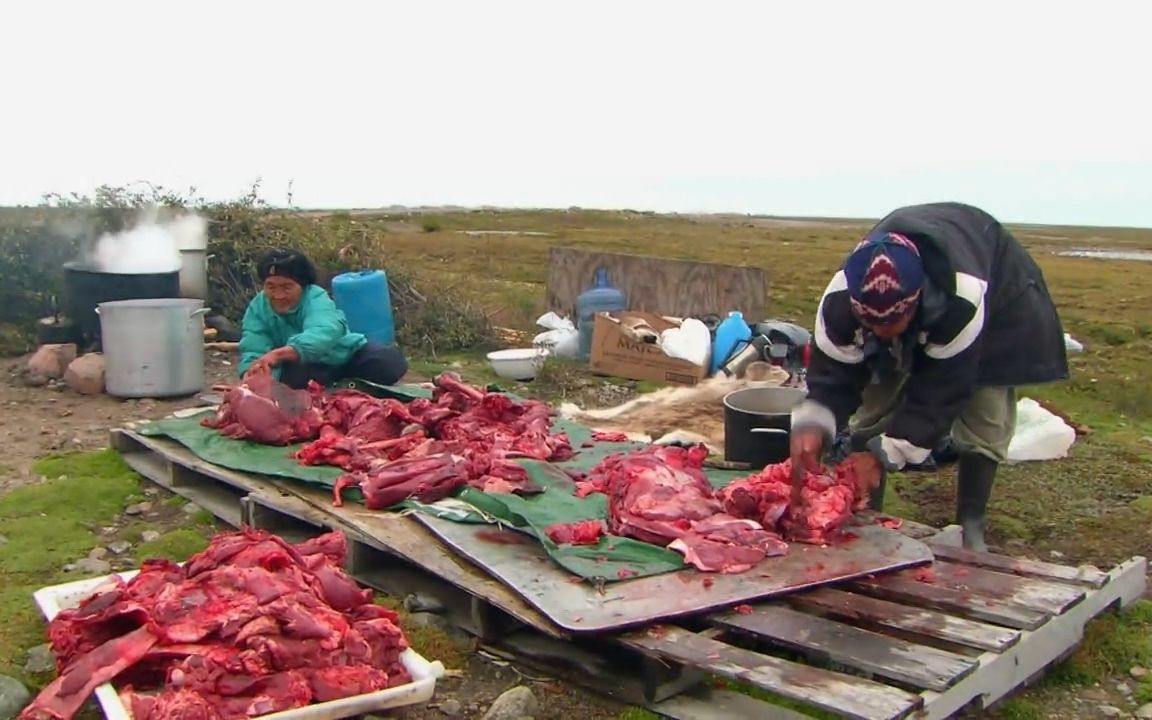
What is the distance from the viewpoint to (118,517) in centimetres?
638

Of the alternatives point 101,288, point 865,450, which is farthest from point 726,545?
point 101,288

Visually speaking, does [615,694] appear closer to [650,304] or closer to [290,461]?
[290,461]

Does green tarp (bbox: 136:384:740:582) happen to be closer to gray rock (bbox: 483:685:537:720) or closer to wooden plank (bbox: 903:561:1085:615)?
gray rock (bbox: 483:685:537:720)

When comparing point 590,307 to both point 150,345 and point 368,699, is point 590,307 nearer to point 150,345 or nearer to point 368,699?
point 150,345

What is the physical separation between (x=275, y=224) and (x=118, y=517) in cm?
754

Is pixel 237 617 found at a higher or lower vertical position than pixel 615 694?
higher

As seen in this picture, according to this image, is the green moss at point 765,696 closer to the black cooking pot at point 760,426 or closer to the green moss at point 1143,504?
the black cooking pot at point 760,426

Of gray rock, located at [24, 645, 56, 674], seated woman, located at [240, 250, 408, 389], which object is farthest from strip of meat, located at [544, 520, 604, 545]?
seated woman, located at [240, 250, 408, 389]

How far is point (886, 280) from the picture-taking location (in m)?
4.57

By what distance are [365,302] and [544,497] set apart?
5.95m

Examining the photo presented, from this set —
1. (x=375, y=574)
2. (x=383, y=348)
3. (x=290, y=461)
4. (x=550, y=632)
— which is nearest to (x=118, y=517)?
(x=290, y=461)

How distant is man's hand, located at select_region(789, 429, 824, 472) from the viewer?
508 centimetres

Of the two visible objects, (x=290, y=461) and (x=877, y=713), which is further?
(x=290, y=461)

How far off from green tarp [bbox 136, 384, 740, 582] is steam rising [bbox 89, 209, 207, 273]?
12.9ft
